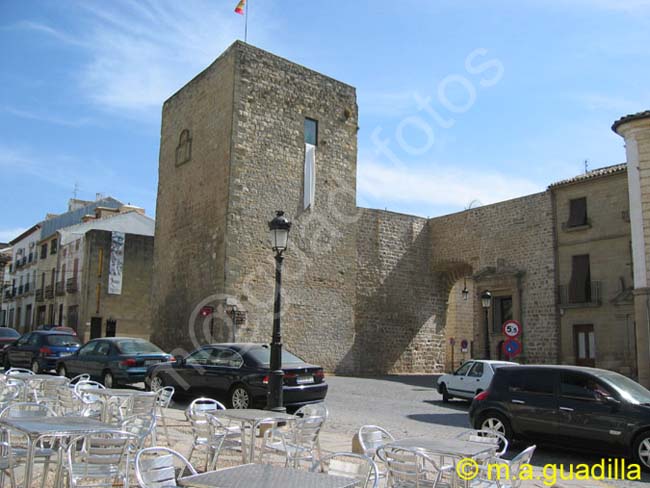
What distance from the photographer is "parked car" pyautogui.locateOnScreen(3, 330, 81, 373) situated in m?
16.8

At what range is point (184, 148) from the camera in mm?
25234

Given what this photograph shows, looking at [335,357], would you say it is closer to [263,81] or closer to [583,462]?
[263,81]

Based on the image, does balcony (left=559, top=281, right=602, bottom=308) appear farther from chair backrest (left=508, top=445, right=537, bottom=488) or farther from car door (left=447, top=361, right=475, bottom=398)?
chair backrest (left=508, top=445, right=537, bottom=488)

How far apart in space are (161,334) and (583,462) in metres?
19.4

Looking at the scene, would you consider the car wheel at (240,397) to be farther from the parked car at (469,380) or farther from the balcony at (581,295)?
the balcony at (581,295)

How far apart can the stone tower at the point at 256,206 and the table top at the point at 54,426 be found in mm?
15420

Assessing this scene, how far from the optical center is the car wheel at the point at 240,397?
11156 mm

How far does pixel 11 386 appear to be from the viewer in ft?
26.8

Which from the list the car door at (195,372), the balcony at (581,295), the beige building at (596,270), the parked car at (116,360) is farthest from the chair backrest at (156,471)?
the balcony at (581,295)

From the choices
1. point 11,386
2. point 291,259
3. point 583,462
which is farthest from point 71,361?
point 583,462

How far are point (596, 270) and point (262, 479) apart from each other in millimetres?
20000

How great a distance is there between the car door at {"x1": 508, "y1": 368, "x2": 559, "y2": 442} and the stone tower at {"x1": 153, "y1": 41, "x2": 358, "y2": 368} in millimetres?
12919

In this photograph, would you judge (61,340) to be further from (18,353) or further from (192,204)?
(192,204)

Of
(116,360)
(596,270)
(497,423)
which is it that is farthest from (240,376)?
(596,270)
